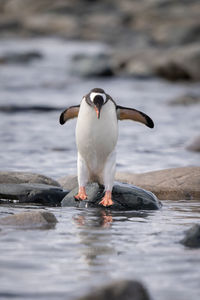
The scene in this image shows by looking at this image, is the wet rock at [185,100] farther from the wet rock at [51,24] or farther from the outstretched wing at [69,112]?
the wet rock at [51,24]

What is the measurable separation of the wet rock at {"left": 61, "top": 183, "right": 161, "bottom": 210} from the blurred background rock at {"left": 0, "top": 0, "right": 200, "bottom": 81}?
29062 millimetres

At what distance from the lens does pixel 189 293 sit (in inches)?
170

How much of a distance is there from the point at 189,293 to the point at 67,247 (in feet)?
4.47

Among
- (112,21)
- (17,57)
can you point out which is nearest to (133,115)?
(17,57)

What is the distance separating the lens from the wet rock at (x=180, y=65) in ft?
82.2

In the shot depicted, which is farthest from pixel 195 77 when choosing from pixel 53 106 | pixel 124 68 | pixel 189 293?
pixel 189 293

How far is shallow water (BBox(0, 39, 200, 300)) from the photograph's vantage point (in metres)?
4.51

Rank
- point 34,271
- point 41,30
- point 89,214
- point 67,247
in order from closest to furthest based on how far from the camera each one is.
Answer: point 34,271
point 67,247
point 89,214
point 41,30

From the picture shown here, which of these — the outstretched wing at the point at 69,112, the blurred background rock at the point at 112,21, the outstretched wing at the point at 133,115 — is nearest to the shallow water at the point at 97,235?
the outstretched wing at the point at 133,115

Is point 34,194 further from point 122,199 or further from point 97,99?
point 97,99

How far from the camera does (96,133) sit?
717 centimetres

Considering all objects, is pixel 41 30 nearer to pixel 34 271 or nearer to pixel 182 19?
pixel 182 19

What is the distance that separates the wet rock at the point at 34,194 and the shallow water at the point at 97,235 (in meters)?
0.48

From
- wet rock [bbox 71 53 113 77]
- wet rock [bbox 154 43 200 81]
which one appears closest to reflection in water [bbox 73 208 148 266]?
wet rock [bbox 154 43 200 81]
